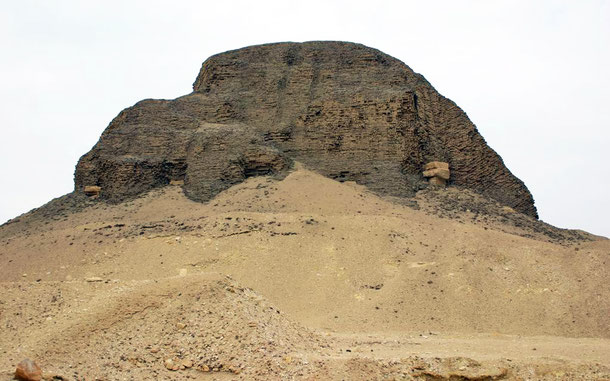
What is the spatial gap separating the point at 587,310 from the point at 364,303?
587 centimetres

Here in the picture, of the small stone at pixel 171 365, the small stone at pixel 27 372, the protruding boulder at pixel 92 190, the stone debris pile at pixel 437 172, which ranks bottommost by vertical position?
the small stone at pixel 171 365

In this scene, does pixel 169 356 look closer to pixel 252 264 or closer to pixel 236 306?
pixel 236 306

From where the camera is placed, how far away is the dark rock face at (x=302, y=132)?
1104 inches

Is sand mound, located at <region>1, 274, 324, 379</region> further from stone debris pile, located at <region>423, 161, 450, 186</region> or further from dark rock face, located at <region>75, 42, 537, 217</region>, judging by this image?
stone debris pile, located at <region>423, 161, 450, 186</region>

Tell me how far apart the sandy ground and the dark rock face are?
4.36ft

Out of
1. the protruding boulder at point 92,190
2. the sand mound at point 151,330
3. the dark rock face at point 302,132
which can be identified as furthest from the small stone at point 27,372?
the protruding boulder at point 92,190

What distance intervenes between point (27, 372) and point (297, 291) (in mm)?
10664

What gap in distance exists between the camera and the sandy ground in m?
12.2

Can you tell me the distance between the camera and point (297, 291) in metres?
20.4

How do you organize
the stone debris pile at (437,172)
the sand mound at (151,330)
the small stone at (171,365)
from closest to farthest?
the sand mound at (151,330), the small stone at (171,365), the stone debris pile at (437,172)

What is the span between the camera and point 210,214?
24922mm

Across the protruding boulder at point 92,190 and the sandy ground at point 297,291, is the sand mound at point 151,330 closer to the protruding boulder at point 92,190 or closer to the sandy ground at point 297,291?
the sandy ground at point 297,291

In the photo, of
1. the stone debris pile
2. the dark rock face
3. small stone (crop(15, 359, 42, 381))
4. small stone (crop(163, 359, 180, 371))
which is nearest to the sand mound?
small stone (crop(163, 359, 180, 371))

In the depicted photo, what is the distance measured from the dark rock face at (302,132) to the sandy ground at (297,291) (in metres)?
1.33
